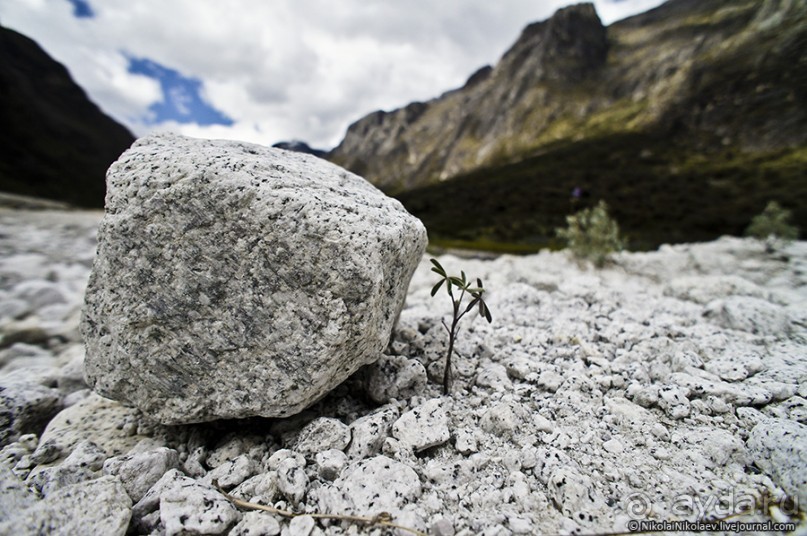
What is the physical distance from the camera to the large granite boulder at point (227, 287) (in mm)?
3453

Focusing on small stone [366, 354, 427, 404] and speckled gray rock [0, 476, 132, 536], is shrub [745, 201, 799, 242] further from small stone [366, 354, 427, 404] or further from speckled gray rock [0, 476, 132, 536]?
speckled gray rock [0, 476, 132, 536]

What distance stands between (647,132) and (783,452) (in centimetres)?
13384

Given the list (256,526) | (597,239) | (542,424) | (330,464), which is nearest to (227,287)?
(330,464)

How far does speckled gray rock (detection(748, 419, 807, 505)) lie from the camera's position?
9.31 feet

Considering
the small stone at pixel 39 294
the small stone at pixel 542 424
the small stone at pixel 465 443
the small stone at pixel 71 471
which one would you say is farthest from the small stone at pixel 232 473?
the small stone at pixel 39 294

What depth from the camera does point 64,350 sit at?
811 cm

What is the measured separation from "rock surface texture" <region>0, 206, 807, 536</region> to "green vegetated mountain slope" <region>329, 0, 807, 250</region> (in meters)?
45.7

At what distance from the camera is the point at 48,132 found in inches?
4715

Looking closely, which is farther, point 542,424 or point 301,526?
point 542,424

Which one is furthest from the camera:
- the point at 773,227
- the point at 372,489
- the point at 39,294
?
the point at 773,227

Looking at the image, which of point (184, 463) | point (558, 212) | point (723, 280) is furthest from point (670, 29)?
point (184, 463)

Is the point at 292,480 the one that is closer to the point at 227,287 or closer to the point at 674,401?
the point at 227,287

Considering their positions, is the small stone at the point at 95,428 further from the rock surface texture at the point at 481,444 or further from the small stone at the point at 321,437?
the small stone at the point at 321,437

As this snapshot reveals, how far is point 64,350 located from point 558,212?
76886 millimetres
